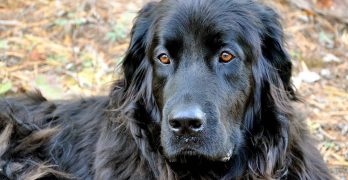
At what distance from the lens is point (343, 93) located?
6.92 m

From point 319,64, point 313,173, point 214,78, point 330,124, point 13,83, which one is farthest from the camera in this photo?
point 319,64

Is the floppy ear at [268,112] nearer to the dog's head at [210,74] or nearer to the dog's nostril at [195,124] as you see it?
the dog's head at [210,74]

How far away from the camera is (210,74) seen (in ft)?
13.8

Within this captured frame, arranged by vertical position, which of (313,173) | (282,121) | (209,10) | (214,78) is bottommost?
(313,173)

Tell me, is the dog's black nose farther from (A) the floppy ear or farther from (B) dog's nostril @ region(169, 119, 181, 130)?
(A) the floppy ear

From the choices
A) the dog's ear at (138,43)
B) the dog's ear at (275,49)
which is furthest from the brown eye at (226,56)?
the dog's ear at (138,43)

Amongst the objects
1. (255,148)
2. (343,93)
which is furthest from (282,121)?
(343,93)

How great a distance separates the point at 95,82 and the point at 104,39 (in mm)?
757

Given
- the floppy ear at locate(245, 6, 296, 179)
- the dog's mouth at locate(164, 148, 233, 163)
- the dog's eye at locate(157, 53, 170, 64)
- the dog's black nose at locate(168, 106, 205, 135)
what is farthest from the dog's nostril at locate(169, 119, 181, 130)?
the floppy ear at locate(245, 6, 296, 179)

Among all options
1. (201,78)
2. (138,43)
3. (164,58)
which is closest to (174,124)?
(201,78)

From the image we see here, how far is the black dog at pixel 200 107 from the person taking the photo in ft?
13.4

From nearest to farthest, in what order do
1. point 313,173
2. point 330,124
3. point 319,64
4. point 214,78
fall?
point 214,78 → point 313,173 → point 330,124 → point 319,64

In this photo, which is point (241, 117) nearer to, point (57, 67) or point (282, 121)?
point (282, 121)

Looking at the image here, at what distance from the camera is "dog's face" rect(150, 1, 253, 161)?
13.1 ft
